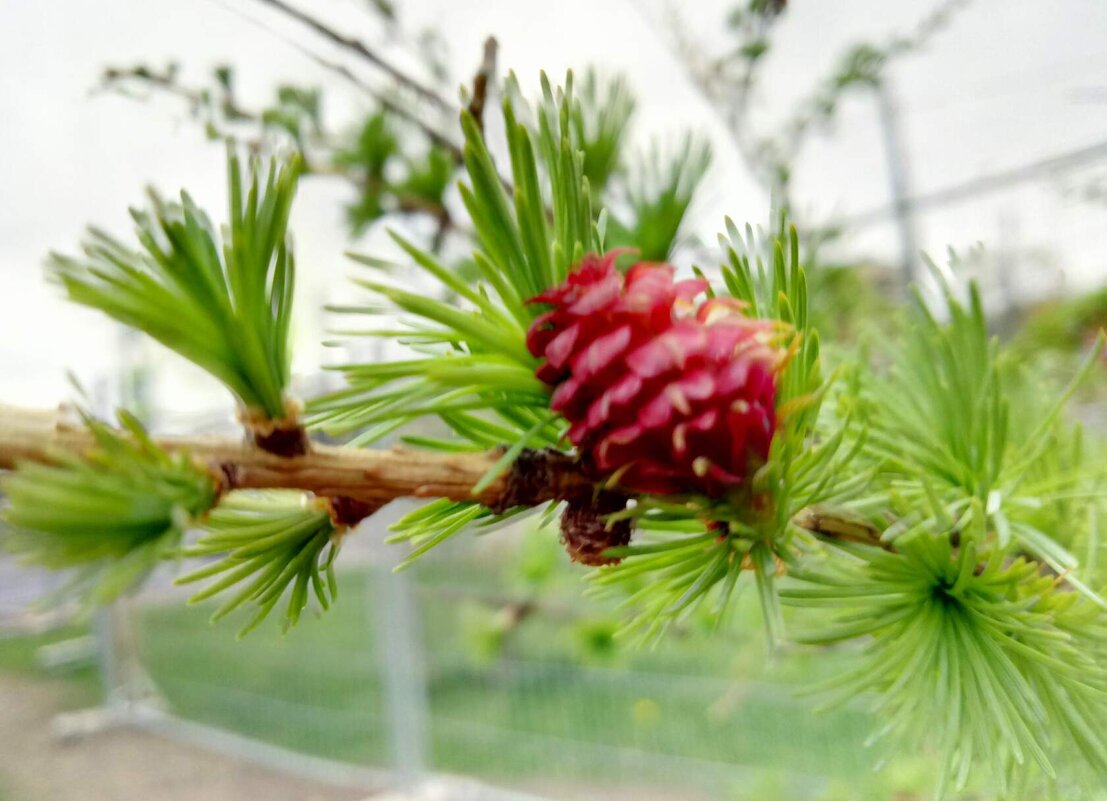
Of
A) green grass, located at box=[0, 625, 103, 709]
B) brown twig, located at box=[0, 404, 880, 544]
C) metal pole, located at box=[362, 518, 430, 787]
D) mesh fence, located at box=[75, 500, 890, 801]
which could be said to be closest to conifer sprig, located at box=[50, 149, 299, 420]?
brown twig, located at box=[0, 404, 880, 544]

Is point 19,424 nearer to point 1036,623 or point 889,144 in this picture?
point 1036,623

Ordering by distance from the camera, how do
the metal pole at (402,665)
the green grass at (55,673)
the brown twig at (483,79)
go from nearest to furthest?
the brown twig at (483,79) → the metal pole at (402,665) → the green grass at (55,673)

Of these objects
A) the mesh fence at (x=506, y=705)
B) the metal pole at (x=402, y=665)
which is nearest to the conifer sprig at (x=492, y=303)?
the mesh fence at (x=506, y=705)

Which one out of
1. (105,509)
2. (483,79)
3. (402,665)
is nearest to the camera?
(105,509)

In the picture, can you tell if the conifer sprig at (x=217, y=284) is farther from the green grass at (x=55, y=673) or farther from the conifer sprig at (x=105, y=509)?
the green grass at (x=55, y=673)

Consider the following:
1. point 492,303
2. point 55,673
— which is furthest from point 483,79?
point 55,673

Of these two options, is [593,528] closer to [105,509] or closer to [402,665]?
[105,509]

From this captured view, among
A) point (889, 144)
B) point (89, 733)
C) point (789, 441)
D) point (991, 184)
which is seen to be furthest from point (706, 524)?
point (89, 733)

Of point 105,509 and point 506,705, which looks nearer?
point 105,509

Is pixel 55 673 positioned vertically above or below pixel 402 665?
below
